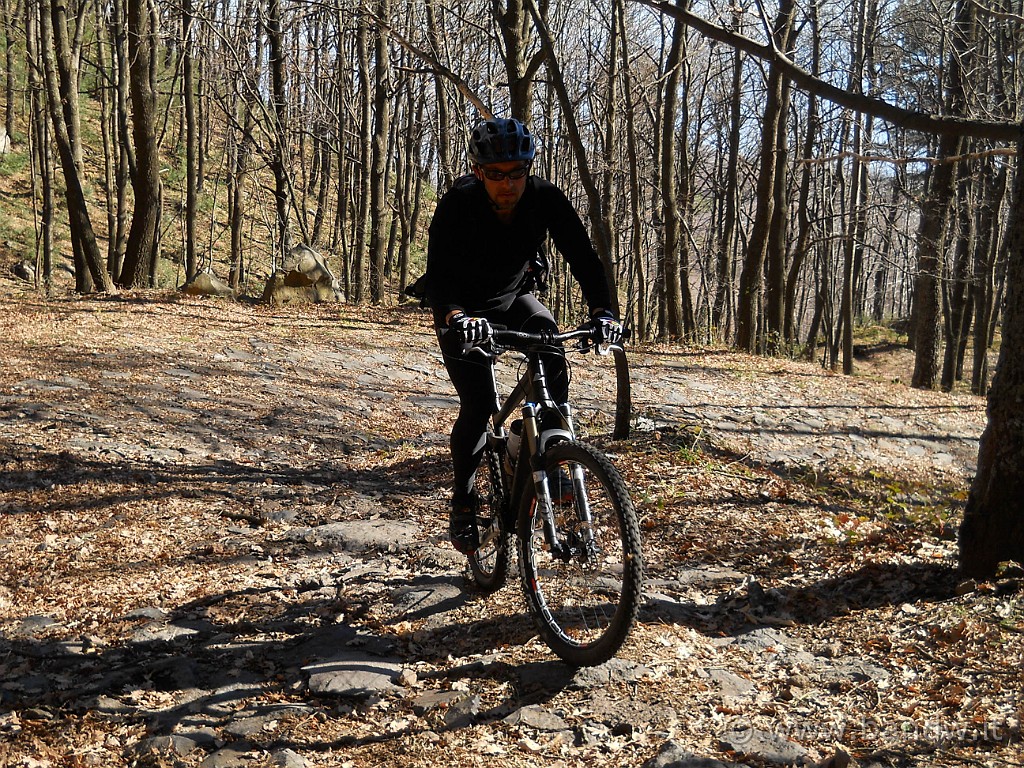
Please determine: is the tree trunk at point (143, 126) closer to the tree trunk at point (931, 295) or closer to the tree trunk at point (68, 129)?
the tree trunk at point (68, 129)

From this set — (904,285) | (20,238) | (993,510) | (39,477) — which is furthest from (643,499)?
(904,285)

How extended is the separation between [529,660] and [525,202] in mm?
2179

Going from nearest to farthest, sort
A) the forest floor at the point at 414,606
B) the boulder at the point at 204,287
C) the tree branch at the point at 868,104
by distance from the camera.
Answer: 1. the forest floor at the point at 414,606
2. the tree branch at the point at 868,104
3. the boulder at the point at 204,287

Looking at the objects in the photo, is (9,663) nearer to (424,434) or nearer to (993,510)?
(993,510)

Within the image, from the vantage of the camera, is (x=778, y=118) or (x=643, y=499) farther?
(x=778, y=118)

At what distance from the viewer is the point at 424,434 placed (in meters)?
8.87

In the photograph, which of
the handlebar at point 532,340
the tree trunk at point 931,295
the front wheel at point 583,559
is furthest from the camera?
the tree trunk at point 931,295

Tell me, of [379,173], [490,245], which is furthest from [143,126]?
[490,245]

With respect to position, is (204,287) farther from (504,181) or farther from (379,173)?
(504,181)

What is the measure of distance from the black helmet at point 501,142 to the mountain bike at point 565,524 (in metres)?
0.81

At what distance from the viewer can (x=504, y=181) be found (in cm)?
397

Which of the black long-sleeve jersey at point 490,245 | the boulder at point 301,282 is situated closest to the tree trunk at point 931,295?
the boulder at point 301,282

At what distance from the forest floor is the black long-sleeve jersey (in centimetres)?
160

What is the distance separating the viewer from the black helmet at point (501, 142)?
12.6 ft
